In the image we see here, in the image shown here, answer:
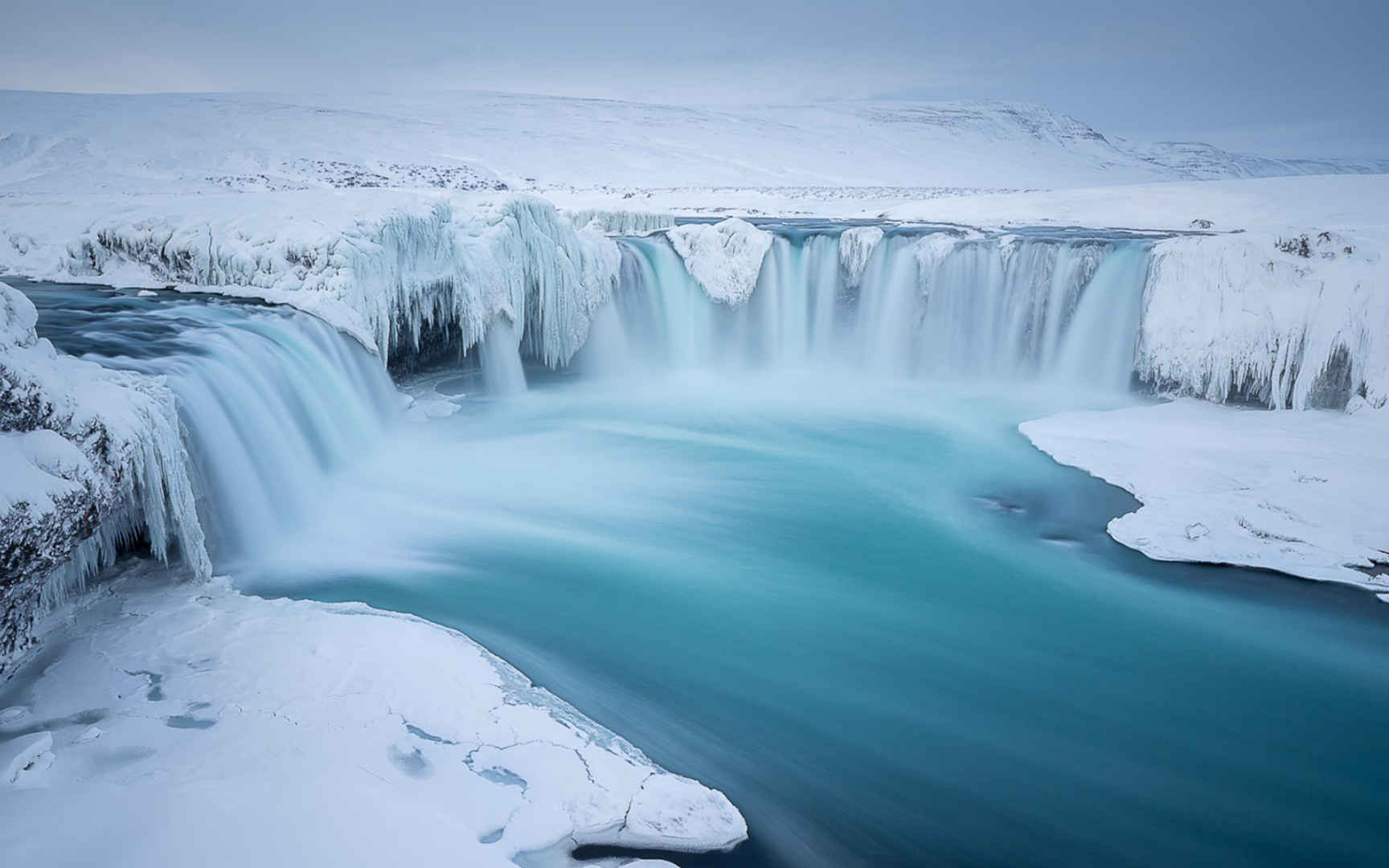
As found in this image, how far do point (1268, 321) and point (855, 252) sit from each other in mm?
5509

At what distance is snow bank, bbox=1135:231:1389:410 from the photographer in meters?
8.49

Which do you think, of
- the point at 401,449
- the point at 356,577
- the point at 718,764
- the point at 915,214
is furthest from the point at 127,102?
the point at 718,764

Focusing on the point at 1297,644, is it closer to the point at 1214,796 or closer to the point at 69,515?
the point at 1214,796

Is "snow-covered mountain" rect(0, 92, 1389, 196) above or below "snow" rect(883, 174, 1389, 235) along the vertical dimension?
above

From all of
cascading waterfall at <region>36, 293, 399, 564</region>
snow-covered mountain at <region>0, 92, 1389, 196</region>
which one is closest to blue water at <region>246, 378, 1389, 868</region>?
cascading waterfall at <region>36, 293, 399, 564</region>

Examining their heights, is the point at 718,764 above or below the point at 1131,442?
below

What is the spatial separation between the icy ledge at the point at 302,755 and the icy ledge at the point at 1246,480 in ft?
15.4

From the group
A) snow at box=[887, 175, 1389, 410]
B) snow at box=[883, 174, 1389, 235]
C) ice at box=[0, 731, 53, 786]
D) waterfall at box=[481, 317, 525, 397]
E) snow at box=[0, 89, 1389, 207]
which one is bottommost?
ice at box=[0, 731, 53, 786]

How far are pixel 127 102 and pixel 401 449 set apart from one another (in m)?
43.0

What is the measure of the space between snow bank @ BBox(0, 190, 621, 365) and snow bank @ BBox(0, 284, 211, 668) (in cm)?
307

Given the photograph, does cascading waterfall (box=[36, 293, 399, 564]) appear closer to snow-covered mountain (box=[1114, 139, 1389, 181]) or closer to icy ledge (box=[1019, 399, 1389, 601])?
icy ledge (box=[1019, 399, 1389, 601])

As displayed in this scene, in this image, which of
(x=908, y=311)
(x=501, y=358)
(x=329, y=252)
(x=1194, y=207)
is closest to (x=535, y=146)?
(x=1194, y=207)

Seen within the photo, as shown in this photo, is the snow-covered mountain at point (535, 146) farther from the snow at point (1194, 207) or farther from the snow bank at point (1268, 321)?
the snow bank at point (1268, 321)

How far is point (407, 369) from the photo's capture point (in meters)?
9.49
